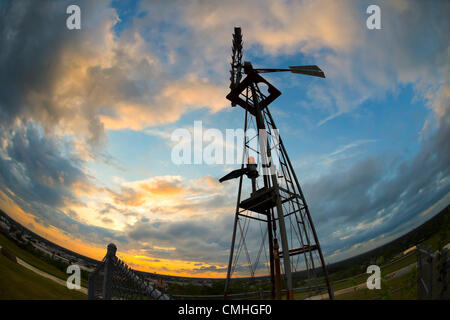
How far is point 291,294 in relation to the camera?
10961 millimetres

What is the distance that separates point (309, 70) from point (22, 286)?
2224 centimetres

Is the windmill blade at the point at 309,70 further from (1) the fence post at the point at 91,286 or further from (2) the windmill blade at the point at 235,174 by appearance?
(1) the fence post at the point at 91,286

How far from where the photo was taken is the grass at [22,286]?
35.0 feet

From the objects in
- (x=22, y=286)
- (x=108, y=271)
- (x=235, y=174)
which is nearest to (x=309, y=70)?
(x=235, y=174)

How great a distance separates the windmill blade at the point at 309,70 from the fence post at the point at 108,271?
1673cm

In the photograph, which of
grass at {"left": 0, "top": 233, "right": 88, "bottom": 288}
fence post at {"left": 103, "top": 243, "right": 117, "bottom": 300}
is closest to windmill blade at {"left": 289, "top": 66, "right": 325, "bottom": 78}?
fence post at {"left": 103, "top": 243, "right": 117, "bottom": 300}

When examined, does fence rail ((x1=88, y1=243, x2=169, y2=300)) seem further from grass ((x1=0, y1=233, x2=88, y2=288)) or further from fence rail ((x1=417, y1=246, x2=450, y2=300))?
grass ((x1=0, y1=233, x2=88, y2=288))

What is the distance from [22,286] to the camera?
38.4 feet

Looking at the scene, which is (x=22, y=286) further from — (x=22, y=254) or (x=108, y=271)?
(x=108, y=271)

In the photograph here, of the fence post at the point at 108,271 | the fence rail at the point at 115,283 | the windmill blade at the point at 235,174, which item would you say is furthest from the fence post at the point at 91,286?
the windmill blade at the point at 235,174
